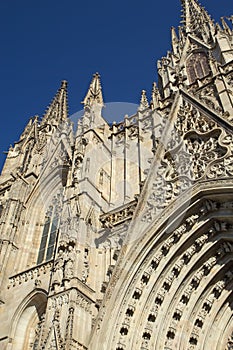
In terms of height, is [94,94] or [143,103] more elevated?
[94,94]

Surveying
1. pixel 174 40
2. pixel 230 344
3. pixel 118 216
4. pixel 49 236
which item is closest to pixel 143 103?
pixel 49 236

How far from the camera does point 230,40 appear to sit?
18219 millimetres

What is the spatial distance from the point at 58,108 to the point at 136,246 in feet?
55.3

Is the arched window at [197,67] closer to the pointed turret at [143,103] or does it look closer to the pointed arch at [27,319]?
the pointed turret at [143,103]

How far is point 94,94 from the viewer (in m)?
18.0

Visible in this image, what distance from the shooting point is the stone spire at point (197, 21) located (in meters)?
21.0

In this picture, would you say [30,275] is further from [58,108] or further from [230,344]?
[58,108]

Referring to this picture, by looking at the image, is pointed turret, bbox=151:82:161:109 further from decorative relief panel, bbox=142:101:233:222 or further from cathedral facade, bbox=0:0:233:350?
decorative relief panel, bbox=142:101:233:222

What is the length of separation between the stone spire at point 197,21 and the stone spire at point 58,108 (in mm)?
8229

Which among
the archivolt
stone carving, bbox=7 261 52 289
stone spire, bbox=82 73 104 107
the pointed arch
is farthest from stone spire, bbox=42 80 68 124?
the archivolt

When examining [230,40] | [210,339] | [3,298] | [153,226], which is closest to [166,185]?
[153,226]

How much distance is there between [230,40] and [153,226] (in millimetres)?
11177

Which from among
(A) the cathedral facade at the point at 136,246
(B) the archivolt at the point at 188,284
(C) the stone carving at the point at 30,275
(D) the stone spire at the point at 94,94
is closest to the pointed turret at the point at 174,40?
(D) the stone spire at the point at 94,94

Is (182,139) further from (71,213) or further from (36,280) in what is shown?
(36,280)
